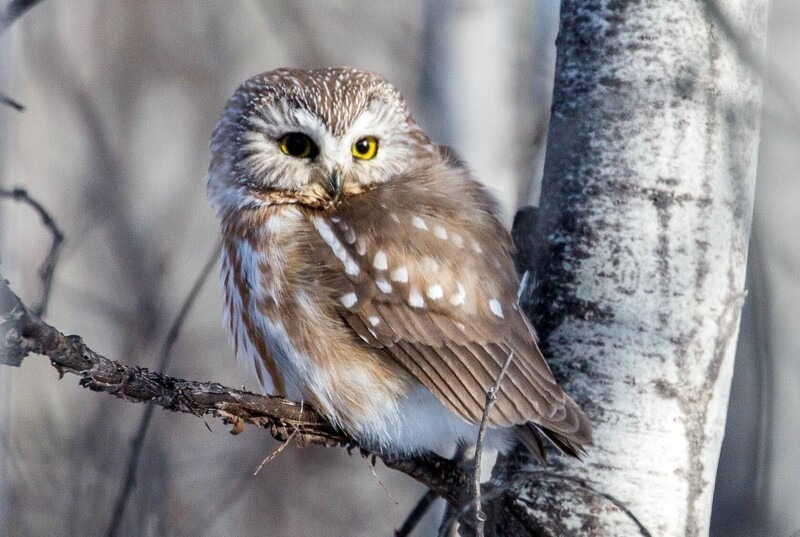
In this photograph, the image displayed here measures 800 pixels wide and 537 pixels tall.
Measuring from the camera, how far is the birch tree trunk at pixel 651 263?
2008mm

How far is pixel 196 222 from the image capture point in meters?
7.50

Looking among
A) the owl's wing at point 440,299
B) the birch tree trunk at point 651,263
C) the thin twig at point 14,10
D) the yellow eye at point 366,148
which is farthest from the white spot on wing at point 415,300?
the thin twig at point 14,10

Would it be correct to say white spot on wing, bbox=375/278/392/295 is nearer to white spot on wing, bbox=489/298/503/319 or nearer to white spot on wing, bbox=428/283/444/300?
white spot on wing, bbox=428/283/444/300

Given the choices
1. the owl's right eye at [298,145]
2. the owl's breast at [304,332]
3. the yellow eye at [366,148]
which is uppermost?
the yellow eye at [366,148]

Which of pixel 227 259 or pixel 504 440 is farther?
pixel 227 259

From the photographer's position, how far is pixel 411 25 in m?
6.20

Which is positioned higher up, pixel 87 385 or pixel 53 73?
pixel 53 73

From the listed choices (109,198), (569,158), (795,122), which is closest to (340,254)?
(569,158)

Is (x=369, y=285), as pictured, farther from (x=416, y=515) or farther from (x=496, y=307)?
(x=416, y=515)

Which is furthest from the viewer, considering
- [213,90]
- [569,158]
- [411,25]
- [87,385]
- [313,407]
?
[213,90]

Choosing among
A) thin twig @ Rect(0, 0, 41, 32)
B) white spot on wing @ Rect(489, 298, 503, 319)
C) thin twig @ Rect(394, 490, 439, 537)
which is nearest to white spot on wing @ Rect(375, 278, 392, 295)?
white spot on wing @ Rect(489, 298, 503, 319)

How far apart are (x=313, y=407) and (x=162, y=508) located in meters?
3.38

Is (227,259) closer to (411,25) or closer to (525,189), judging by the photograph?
(525,189)

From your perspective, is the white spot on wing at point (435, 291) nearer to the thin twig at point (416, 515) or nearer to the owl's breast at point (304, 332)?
the owl's breast at point (304, 332)
